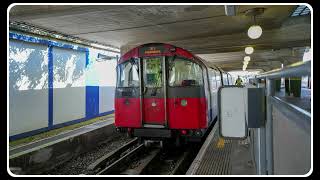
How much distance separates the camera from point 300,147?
1.33 metres

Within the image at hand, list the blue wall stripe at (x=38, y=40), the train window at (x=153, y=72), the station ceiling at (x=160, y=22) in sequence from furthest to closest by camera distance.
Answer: the blue wall stripe at (x=38, y=40)
the train window at (x=153, y=72)
the station ceiling at (x=160, y=22)

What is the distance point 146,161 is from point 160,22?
3768 mm

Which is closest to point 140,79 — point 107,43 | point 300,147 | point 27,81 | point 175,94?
point 175,94

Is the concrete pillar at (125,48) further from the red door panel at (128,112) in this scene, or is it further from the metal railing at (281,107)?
the metal railing at (281,107)

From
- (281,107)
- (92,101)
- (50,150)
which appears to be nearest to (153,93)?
(50,150)

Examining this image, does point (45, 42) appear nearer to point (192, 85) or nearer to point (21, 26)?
point (21, 26)

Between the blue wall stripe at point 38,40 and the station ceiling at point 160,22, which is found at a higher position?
the station ceiling at point 160,22

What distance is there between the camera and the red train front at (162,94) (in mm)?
7133

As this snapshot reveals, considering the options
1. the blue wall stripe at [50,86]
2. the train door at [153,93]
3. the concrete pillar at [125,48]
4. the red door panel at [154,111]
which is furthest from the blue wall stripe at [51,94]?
the red door panel at [154,111]

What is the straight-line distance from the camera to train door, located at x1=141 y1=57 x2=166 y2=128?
736cm

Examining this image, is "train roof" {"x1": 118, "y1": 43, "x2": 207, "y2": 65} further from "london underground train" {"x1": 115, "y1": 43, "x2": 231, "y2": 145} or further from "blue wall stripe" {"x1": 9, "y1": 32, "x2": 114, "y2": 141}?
"blue wall stripe" {"x1": 9, "y1": 32, "x2": 114, "y2": 141}

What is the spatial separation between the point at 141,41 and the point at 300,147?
10470 mm

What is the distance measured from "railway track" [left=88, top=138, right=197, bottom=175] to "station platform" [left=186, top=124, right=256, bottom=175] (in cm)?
Result: 93

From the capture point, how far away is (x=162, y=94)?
7355 mm
